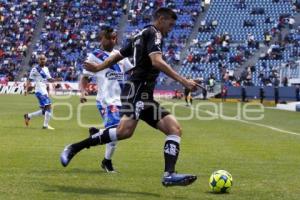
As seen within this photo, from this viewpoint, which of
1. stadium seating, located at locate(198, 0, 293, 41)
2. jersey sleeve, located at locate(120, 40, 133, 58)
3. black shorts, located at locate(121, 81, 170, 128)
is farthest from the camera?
stadium seating, located at locate(198, 0, 293, 41)

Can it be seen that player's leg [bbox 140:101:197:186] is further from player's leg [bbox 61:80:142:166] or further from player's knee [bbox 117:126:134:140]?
player's knee [bbox 117:126:134:140]

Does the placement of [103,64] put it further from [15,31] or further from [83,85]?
[15,31]

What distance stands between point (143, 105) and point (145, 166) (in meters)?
3.14

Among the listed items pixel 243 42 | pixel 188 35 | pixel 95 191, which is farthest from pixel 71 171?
pixel 188 35

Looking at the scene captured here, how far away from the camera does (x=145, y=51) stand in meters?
9.31

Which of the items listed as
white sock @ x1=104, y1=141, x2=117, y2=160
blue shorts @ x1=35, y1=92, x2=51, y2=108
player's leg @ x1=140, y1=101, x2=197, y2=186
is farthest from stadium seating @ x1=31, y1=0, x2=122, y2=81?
player's leg @ x1=140, y1=101, x2=197, y2=186

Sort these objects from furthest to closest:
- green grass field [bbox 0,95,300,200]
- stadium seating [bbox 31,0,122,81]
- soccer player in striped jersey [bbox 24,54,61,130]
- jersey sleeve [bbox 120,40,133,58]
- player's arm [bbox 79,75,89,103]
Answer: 1. stadium seating [bbox 31,0,122,81]
2. soccer player in striped jersey [bbox 24,54,61,130]
3. player's arm [bbox 79,75,89,103]
4. jersey sleeve [bbox 120,40,133,58]
5. green grass field [bbox 0,95,300,200]

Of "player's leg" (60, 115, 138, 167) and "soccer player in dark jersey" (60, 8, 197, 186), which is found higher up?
"soccer player in dark jersey" (60, 8, 197, 186)

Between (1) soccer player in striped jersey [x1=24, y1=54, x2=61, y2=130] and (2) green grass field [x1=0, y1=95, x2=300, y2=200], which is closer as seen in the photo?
(2) green grass field [x1=0, y1=95, x2=300, y2=200]

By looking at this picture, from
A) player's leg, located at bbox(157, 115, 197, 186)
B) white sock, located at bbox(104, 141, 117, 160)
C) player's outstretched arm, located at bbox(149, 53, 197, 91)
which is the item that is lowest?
white sock, located at bbox(104, 141, 117, 160)

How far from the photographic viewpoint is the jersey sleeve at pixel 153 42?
9062 mm

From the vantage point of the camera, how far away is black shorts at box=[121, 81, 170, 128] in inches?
368

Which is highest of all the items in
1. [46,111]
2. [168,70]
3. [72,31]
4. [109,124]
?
[72,31]

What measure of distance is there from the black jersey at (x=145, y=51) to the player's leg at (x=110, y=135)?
63cm
